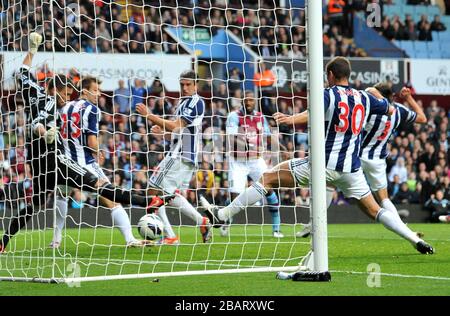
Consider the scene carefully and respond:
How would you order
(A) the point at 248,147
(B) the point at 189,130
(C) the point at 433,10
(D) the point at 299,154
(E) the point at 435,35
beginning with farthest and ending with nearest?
1. (C) the point at 433,10
2. (E) the point at 435,35
3. (D) the point at 299,154
4. (A) the point at 248,147
5. (B) the point at 189,130

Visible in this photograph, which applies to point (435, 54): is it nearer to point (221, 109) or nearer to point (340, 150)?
point (221, 109)

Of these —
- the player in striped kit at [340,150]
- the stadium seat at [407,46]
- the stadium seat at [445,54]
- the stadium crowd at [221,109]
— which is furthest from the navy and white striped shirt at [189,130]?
the stadium seat at [445,54]

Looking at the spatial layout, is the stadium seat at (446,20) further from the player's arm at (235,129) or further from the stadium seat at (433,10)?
the player's arm at (235,129)

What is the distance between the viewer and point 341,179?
9.33 m

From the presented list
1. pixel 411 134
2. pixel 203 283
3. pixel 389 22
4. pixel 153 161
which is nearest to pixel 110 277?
pixel 203 283

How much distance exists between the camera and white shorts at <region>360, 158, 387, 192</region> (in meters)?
12.2

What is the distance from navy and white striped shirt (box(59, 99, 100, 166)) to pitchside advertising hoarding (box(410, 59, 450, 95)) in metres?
15.5

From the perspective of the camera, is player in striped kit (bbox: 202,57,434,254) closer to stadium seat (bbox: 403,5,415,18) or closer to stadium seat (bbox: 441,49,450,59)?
stadium seat (bbox: 441,49,450,59)

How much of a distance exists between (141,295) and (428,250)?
443 cm

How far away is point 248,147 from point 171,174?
1.97 metres

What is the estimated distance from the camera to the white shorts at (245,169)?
1380 cm

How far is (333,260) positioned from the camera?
30.7ft

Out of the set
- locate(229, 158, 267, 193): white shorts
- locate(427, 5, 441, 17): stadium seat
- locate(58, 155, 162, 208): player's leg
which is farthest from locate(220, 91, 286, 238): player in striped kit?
locate(427, 5, 441, 17): stadium seat

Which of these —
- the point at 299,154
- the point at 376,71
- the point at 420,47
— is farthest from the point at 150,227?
the point at 420,47
